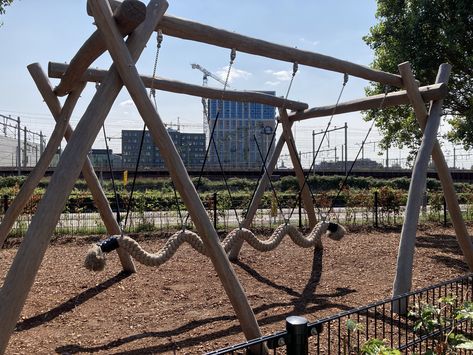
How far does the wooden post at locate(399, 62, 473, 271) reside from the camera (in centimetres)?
465

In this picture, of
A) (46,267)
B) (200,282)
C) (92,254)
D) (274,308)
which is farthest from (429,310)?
(46,267)

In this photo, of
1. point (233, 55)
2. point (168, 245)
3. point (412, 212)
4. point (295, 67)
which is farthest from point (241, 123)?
point (168, 245)

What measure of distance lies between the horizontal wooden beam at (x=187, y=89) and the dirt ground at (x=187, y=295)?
2.23 meters

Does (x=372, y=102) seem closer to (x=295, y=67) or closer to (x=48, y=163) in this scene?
(x=295, y=67)

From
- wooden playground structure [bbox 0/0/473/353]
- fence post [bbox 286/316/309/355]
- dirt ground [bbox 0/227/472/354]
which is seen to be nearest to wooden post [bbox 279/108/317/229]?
wooden playground structure [bbox 0/0/473/353]

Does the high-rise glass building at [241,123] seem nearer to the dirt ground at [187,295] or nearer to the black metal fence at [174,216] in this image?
A: the black metal fence at [174,216]

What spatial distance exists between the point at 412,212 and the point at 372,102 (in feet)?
5.58

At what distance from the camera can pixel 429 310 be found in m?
2.29

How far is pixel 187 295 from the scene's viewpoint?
459 centimetres

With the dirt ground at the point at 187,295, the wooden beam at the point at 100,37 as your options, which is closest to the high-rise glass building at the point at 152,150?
the dirt ground at the point at 187,295

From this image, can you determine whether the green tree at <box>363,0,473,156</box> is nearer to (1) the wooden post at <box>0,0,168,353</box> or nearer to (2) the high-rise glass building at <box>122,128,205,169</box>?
(1) the wooden post at <box>0,0,168,353</box>

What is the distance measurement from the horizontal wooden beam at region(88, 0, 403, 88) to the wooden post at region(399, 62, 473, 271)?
0.28 m

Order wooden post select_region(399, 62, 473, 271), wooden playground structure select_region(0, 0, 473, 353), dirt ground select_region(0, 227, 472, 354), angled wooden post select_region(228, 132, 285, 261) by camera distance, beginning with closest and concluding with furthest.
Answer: wooden playground structure select_region(0, 0, 473, 353) < dirt ground select_region(0, 227, 472, 354) < wooden post select_region(399, 62, 473, 271) < angled wooden post select_region(228, 132, 285, 261)

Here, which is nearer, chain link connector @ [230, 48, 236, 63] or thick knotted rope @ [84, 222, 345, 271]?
thick knotted rope @ [84, 222, 345, 271]
